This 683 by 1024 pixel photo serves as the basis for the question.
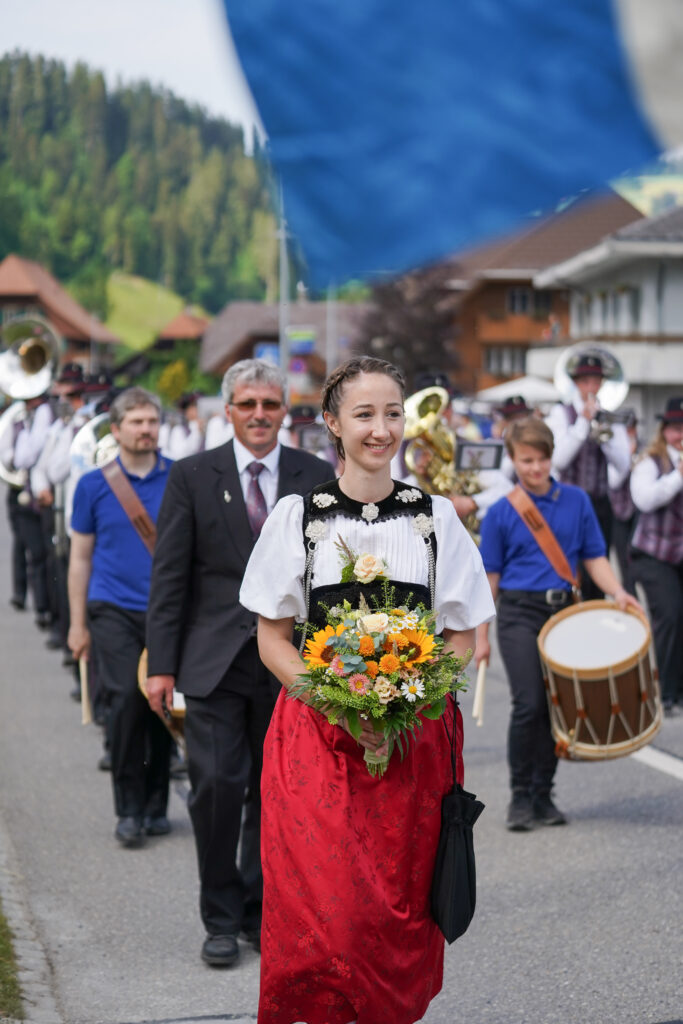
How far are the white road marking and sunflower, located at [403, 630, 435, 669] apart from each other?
4818 mm

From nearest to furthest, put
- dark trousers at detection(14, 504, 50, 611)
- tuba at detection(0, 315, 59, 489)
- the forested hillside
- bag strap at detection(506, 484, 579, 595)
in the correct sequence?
the forested hillside < bag strap at detection(506, 484, 579, 595) < dark trousers at detection(14, 504, 50, 611) < tuba at detection(0, 315, 59, 489)

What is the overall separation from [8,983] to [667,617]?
651 centimetres

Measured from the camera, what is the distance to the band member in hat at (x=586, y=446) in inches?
480

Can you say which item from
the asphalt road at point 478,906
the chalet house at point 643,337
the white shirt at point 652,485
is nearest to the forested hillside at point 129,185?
the asphalt road at point 478,906

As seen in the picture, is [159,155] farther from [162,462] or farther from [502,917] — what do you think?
[162,462]

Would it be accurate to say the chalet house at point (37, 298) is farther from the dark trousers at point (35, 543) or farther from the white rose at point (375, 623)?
the dark trousers at point (35, 543)

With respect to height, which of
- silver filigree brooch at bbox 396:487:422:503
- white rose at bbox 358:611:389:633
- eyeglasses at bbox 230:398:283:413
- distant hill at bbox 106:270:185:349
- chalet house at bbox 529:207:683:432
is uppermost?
chalet house at bbox 529:207:683:432

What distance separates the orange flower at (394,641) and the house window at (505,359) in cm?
7533

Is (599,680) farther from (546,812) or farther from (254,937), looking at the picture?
(254,937)

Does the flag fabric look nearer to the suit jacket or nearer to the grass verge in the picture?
the grass verge

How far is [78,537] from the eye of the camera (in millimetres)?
7695

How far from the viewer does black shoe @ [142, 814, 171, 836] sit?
7.46 m

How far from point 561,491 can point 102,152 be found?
18.9 ft

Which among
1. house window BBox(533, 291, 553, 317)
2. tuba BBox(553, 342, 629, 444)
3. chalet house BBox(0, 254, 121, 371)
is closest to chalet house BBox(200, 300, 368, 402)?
house window BBox(533, 291, 553, 317)
